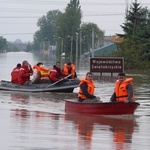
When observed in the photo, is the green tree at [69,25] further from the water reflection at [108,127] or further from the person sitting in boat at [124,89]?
the water reflection at [108,127]

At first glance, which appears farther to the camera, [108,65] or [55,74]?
[108,65]

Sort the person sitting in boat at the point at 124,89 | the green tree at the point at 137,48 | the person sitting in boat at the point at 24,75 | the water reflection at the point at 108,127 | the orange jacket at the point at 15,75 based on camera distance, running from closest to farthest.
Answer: the water reflection at the point at 108,127 → the person sitting in boat at the point at 124,89 → the person sitting in boat at the point at 24,75 → the orange jacket at the point at 15,75 → the green tree at the point at 137,48

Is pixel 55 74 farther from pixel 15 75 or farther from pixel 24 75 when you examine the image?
pixel 15 75

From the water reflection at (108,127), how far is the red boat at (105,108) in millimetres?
206

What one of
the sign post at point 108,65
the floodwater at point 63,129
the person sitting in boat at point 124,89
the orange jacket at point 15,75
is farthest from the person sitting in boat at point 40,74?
the sign post at point 108,65

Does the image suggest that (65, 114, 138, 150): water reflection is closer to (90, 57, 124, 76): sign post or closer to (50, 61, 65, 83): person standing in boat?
(50, 61, 65, 83): person standing in boat

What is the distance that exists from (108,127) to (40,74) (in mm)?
13195

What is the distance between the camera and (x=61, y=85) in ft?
93.0

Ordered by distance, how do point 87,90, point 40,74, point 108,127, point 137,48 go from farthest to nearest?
point 137,48, point 40,74, point 87,90, point 108,127

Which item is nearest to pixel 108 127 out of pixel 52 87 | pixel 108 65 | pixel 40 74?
pixel 52 87

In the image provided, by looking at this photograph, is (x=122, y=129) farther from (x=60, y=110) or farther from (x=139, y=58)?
(x=139, y=58)

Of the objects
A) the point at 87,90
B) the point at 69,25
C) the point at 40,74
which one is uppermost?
the point at 69,25

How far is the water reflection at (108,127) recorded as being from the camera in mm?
12719

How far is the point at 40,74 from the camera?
94.0 ft
